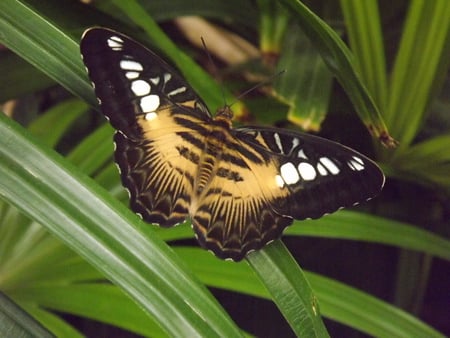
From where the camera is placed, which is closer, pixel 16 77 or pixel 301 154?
pixel 301 154

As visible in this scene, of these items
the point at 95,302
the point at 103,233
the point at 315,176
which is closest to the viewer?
the point at 103,233

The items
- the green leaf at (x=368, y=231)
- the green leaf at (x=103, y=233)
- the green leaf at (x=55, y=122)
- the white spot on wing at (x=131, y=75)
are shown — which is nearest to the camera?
the green leaf at (x=103, y=233)

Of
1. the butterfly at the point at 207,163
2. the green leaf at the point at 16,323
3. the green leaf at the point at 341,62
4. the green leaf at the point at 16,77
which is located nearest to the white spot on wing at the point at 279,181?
the butterfly at the point at 207,163

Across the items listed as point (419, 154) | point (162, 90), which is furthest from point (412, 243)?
point (162, 90)

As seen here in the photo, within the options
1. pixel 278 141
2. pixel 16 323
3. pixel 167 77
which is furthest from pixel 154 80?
pixel 16 323

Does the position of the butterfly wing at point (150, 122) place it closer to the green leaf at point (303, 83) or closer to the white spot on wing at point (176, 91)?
the white spot on wing at point (176, 91)

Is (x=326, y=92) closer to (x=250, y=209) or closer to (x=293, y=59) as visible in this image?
(x=293, y=59)

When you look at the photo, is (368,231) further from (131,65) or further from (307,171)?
(131,65)
